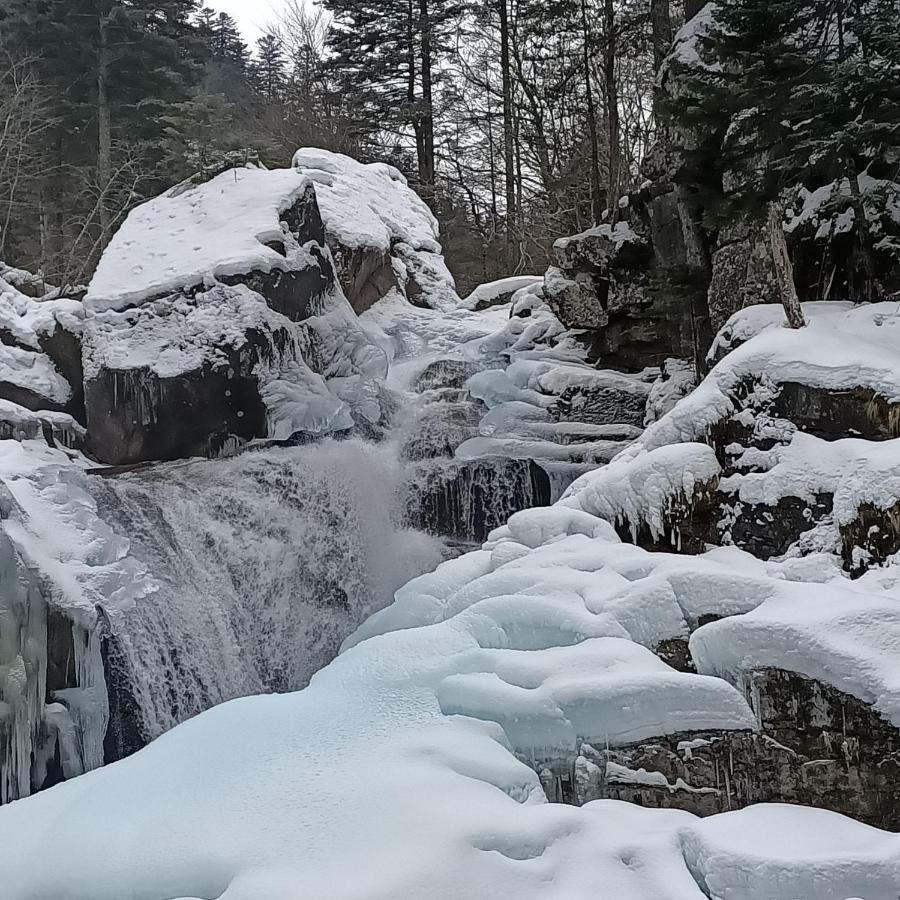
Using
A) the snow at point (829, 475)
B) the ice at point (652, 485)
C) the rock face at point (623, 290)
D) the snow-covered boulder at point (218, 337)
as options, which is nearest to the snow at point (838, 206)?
the rock face at point (623, 290)

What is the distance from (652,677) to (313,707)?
53.9 inches

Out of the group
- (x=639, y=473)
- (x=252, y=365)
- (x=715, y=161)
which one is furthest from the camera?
(x=252, y=365)

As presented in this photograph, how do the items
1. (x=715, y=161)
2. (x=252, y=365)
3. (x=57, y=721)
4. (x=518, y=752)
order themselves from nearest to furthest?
(x=518, y=752) → (x=57, y=721) → (x=715, y=161) → (x=252, y=365)

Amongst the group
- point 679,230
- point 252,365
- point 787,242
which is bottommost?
point 252,365

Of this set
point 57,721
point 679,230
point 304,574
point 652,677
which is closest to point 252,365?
point 304,574

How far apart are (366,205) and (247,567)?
26.5ft

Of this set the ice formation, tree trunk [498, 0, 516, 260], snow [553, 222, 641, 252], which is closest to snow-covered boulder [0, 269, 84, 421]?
the ice formation

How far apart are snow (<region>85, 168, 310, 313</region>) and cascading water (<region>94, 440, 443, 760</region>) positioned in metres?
2.15

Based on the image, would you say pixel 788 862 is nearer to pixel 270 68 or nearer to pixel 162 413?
pixel 162 413

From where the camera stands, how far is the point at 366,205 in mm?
13758

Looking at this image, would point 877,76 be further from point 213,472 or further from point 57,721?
point 57,721

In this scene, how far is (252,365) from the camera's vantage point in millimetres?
8609

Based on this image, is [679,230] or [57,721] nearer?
[57,721]

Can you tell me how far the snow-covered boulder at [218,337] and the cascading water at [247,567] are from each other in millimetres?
464
